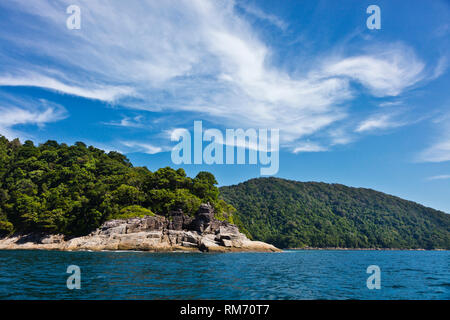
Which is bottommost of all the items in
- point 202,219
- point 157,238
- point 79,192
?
point 157,238

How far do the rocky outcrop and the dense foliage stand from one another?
11.3 feet

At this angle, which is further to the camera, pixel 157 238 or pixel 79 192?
pixel 79 192

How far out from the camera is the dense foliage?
71000 millimetres

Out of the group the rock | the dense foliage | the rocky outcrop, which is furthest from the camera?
the rock

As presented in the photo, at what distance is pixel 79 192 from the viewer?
8088cm

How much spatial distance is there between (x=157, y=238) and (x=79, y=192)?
3336 centimetres

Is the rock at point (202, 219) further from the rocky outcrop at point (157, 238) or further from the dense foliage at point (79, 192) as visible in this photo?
the dense foliage at point (79, 192)

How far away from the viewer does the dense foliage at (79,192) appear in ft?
233

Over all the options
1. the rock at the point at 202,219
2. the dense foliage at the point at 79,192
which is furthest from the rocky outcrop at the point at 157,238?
the dense foliage at the point at 79,192

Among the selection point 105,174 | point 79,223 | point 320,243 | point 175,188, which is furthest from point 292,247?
point 79,223

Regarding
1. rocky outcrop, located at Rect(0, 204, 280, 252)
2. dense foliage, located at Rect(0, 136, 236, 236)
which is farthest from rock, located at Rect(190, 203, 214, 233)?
dense foliage, located at Rect(0, 136, 236, 236)

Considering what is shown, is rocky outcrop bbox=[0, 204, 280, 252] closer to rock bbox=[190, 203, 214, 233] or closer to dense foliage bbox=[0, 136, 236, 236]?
rock bbox=[190, 203, 214, 233]

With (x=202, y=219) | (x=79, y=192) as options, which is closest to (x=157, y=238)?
(x=202, y=219)

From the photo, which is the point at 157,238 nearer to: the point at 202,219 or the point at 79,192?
the point at 202,219
